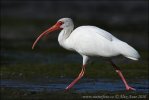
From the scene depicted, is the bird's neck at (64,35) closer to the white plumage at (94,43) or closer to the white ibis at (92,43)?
the white ibis at (92,43)

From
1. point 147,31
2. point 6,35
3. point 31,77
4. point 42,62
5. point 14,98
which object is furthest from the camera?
point 147,31

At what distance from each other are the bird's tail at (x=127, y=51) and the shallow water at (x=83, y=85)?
98 cm

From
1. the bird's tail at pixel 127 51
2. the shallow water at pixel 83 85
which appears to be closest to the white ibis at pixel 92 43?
the bird's tail at pixel 127 51

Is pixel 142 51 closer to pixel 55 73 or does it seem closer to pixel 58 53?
pixel 58 53

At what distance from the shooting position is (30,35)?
34812 millimetres

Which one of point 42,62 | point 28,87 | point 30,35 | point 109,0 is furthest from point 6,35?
A: point 28,87

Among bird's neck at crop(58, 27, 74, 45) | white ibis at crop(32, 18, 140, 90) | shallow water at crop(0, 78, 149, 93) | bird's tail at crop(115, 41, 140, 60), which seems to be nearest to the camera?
bird's tail at crop(115, 41, 140, 60)

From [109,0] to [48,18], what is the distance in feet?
18.2

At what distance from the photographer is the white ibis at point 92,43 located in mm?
16109

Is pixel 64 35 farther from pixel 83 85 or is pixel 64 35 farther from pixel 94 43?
pixel 83 85

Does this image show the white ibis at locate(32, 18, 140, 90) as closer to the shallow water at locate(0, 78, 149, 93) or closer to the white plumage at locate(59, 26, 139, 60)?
the white plumage at locate(59, 26, 139, 60)

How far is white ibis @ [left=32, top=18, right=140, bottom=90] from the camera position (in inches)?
634

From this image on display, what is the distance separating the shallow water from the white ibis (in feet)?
1.20

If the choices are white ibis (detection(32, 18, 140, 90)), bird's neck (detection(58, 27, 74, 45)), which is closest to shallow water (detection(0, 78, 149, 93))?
white ibis (detection(32, 18, 140, 90))
